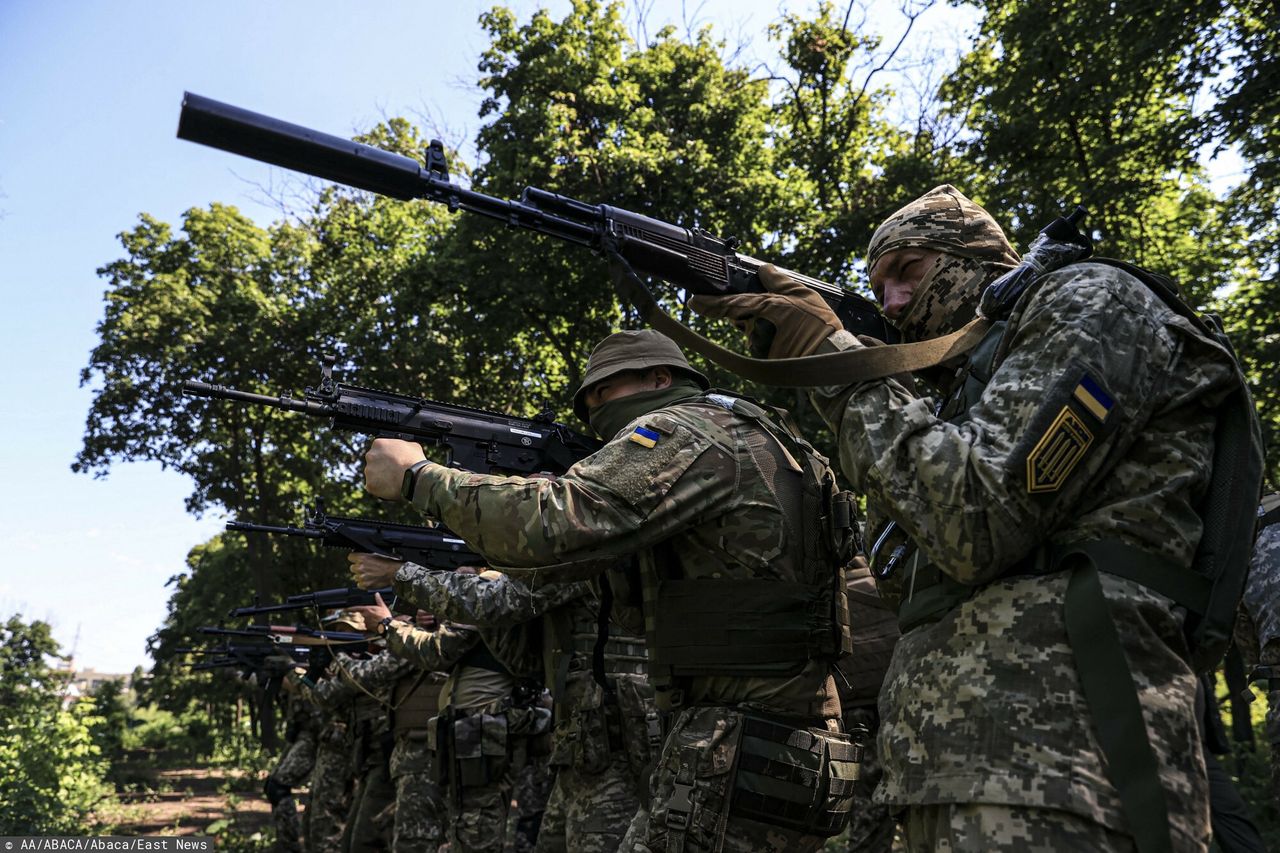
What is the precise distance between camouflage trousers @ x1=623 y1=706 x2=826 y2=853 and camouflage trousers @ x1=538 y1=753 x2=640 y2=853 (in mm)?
1796

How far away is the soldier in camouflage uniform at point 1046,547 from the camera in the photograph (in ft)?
6.49

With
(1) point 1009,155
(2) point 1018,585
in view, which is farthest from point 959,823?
(1) point 1009,155

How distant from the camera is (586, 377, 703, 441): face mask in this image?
4.14 m

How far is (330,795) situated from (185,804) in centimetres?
976

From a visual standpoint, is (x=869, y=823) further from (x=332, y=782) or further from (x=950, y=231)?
(x=332, y=782)

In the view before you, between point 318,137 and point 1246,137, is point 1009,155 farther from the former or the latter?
point 318,137

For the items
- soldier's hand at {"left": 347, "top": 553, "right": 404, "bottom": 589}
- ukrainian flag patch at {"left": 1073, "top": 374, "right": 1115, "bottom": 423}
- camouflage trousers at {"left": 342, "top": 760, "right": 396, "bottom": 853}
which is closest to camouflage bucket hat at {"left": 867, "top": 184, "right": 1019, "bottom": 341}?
ukrainian flag patch at {"left": 1073, "top": 374, "right": 1115, "bottom": 423}

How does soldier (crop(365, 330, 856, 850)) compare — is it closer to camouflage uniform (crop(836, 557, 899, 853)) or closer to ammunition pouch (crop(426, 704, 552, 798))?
camouflage uniform (crop(836, 557, 899, 853))

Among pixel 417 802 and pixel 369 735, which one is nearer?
pixel 417 802

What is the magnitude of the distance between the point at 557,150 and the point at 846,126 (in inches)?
226

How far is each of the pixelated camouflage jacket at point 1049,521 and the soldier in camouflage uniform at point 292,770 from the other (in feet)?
37.7

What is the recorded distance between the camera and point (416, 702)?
9516mm

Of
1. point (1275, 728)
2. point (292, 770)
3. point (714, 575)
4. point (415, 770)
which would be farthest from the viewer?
point (292, 770)

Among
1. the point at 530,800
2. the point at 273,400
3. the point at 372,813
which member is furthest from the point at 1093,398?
the point at 372,813
